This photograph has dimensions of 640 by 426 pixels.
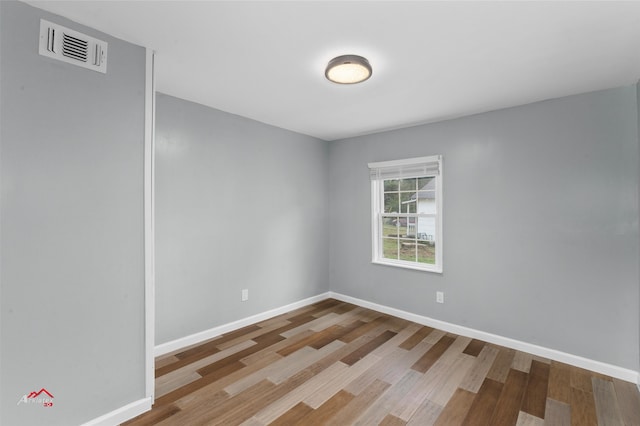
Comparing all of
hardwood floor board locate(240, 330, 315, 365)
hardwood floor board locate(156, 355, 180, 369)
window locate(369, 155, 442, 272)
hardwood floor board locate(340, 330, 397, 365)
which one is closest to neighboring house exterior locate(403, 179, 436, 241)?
window locate(369, 155, 442, 272)

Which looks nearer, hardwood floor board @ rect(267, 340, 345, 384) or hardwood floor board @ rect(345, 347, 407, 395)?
hardwood floor board @ rect(345, 347, 407, 395)

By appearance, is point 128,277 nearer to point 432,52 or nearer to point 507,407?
point 432,52

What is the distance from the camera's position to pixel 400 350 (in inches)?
118

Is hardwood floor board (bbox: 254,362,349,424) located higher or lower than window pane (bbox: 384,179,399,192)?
lower

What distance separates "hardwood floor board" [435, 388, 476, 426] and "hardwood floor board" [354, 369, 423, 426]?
0.91 ft

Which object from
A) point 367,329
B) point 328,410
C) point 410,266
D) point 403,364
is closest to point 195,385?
point 328,410

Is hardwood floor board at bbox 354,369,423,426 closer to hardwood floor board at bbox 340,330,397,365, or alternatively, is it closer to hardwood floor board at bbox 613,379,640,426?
hardwood floor board at bbox 340,330,397,365

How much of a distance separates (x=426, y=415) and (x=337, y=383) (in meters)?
0.70

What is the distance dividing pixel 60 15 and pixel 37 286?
62.1 inches

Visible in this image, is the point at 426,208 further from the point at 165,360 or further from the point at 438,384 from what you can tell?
the point at 165,360

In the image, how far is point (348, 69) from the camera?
215cm

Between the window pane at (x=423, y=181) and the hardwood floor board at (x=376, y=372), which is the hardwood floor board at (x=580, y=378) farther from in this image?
the window pane at (x=423, y=181)

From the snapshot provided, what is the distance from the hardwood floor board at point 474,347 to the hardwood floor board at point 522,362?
0.99 ft

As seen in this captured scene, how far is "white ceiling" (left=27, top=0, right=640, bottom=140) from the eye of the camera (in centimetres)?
163
